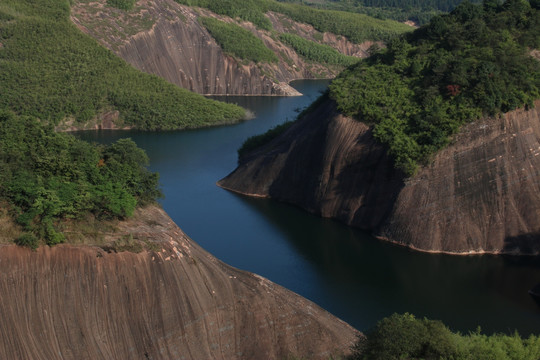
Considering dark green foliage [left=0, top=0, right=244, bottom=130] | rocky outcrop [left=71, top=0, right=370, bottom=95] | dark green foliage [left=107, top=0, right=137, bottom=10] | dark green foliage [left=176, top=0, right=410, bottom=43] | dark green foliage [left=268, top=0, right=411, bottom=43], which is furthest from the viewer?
dark green foliage [left=268, top=0, right=411, bottom=43]

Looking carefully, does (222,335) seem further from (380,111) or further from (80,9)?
(80,9)

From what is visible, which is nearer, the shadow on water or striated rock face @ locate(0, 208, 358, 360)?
striated rock face @ locate(0, 208, 358, 360)

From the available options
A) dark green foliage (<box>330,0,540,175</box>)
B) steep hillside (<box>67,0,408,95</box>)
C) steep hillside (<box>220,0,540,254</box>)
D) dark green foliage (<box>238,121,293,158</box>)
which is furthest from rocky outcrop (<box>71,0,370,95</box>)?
dark green foliage (<box>330,0,540,175</box>)

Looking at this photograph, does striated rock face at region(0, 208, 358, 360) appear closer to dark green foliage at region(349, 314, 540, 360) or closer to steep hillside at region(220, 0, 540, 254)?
dark green foliage at region(349, 314, 540, 360)

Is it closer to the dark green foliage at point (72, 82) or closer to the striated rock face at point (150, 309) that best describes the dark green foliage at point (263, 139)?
A: the dark green foliage at point (72, 82)

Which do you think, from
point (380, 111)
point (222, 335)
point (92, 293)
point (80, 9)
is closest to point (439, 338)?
point (222, 335)

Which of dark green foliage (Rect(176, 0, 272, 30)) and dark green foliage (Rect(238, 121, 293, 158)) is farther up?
dark green foliage (Rect(176, 0, 272, 30))
